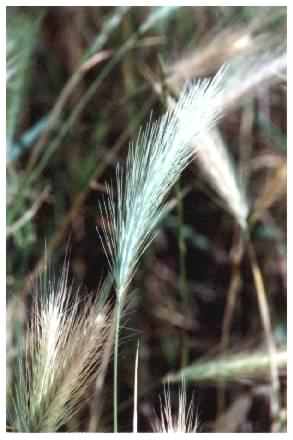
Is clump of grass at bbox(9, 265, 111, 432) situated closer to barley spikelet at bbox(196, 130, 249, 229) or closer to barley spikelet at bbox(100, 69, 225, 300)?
barley spikelet at bbox(100, 69, 225, 300)

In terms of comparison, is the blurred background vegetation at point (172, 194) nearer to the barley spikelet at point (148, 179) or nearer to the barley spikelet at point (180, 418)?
the barley spikelet at point (180, 418)

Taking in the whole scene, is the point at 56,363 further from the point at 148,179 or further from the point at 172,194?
the point at 172,194

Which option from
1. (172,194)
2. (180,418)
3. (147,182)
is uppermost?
(172,194)

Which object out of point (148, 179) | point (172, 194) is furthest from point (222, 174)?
point (148, 179)

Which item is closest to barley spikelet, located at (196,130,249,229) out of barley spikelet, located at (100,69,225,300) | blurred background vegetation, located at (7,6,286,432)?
blurred background vegetation, located at (7,6,286,432)

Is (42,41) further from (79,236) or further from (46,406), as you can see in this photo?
(46,406)

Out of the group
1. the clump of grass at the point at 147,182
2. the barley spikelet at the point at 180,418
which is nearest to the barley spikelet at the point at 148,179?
the clump of grass at the point at 147,182
